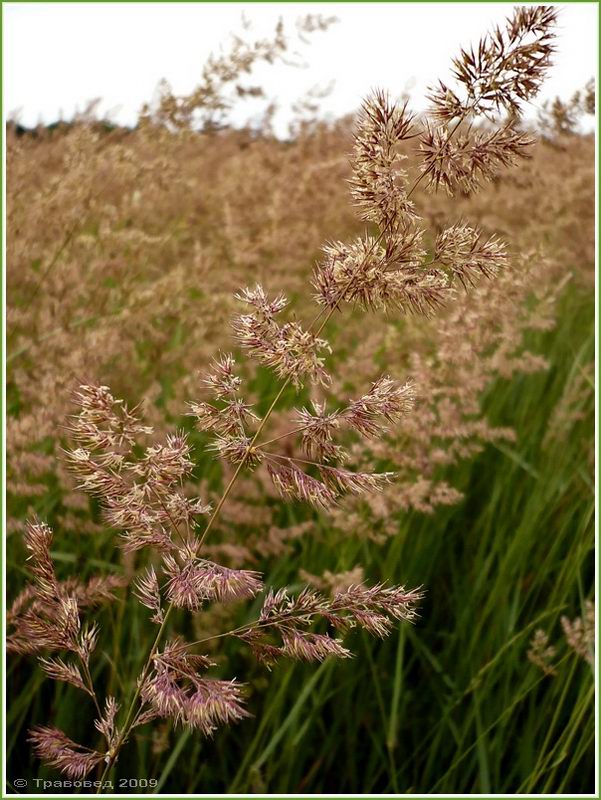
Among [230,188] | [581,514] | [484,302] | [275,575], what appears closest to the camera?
[484,302]

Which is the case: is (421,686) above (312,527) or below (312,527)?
below

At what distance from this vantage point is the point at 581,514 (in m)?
2.94

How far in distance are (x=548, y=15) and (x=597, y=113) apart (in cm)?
169

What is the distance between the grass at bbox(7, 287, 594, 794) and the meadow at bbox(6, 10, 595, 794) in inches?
0.4

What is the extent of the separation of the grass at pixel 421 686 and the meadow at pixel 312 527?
0.01m

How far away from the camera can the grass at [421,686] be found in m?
2.24

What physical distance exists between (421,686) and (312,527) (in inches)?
25.8

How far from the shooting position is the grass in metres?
2.24

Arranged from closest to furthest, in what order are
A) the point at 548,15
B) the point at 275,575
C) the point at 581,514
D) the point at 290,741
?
the point at 548,15, the point at 290,741, the point at 275,575, the point at 581,514

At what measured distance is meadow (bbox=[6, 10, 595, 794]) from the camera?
214 cm

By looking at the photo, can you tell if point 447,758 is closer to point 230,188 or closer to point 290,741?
point 290,741

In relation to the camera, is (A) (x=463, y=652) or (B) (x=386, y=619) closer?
(B) (x=386, y=619)

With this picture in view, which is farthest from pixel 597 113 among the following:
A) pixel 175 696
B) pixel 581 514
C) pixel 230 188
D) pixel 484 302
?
pixel 175 696

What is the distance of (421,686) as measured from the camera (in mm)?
2713
